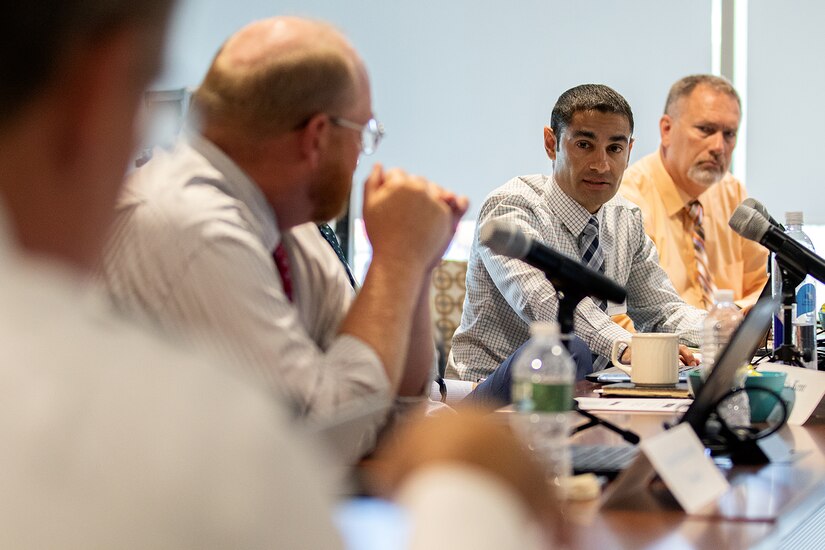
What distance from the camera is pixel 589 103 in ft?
10.9

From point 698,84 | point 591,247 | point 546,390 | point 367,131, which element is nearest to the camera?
point 546,390

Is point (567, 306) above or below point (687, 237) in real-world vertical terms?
above

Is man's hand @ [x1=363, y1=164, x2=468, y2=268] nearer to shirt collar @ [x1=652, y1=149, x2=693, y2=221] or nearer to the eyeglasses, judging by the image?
the eyeglasses

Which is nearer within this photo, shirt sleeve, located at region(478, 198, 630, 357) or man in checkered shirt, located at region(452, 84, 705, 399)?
shirt sleeve, located at region(478, 198, 630, 357)

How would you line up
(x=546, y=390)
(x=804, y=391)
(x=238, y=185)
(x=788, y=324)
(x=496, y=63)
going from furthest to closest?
1. (x=496, y=63)
2. (x=788, y=324)
3. (x=804, y=391)
4. (x=238, y=185)
5. (x=546, y=390)

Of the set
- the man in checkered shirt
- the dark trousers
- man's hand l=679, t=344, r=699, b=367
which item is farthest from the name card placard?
the man in checkered shirt

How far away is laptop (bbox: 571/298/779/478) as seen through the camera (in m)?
1.33

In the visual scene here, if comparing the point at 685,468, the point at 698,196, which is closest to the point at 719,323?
the point at 685,468

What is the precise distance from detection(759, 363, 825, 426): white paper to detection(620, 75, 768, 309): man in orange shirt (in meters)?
2.14

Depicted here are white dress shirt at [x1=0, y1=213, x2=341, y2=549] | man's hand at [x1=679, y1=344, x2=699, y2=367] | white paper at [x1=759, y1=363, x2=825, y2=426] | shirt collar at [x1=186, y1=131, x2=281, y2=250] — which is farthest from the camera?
man's hand at [x1=679, y1=344, x2=699, y2=367]

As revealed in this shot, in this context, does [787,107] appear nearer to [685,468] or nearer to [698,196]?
[698,196]

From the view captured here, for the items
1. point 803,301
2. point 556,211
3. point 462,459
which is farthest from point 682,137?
point 462,459

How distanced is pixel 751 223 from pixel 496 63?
3524 mm

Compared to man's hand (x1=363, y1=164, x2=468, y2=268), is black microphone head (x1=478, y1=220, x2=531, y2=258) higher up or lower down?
higher up
